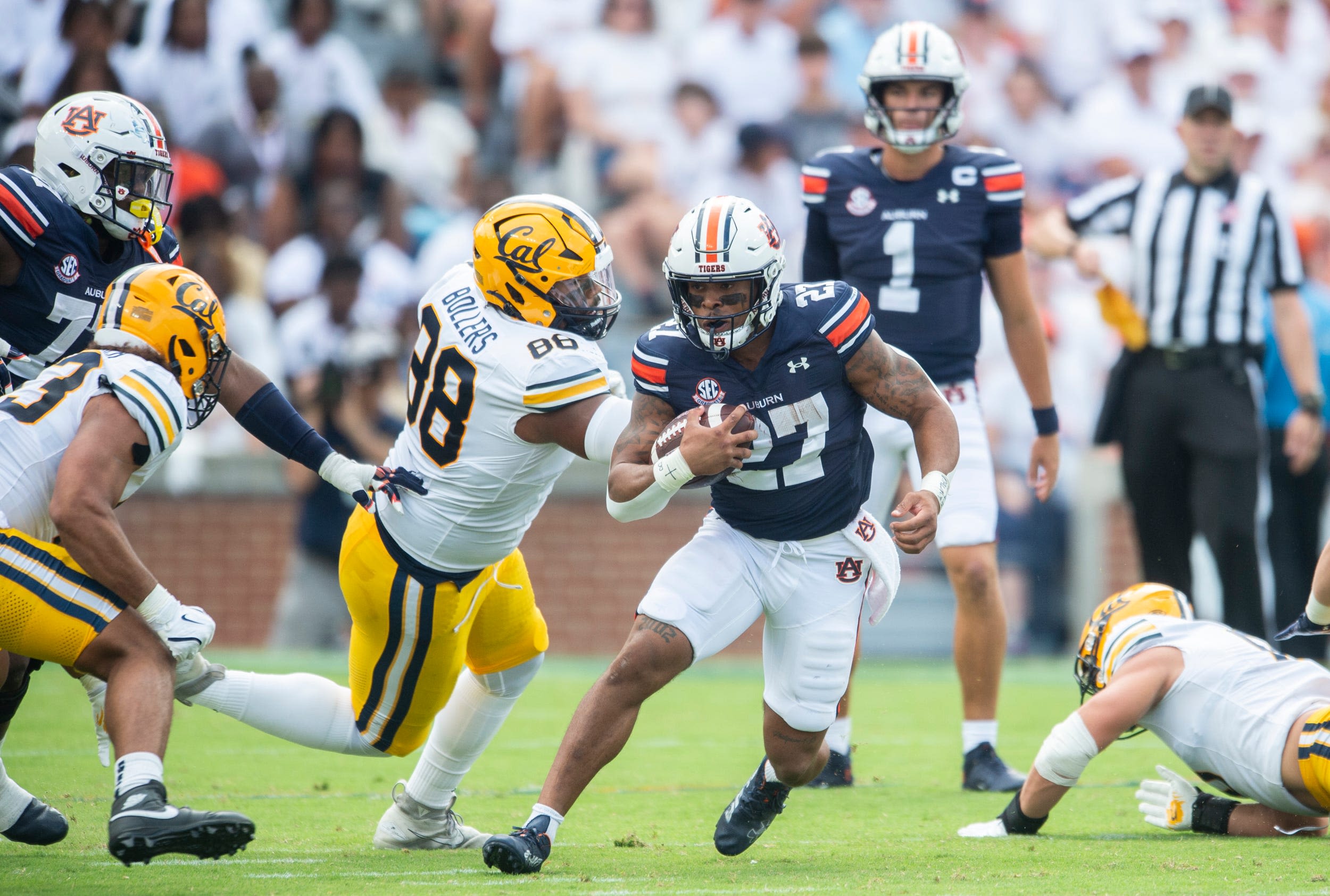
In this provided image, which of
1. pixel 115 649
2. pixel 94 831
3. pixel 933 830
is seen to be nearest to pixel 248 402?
pixel 115 649

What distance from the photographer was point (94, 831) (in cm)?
445

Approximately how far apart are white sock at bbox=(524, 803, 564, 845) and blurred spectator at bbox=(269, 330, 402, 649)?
17.8 feet

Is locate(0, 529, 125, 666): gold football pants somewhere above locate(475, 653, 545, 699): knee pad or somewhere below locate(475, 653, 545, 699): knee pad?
above

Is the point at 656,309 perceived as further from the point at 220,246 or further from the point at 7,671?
the point at 7,671

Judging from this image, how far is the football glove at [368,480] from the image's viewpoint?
4.29 meters

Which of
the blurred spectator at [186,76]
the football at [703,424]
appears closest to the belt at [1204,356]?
the football at [703,424]

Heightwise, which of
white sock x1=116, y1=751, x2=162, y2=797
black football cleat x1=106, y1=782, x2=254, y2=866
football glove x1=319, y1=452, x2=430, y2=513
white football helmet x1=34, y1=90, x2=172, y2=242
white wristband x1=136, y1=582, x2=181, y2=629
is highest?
white football helmet x1=34, y1=90, x2=172, y2=242

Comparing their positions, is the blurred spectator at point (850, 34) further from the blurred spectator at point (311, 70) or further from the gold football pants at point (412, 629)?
the gold football pants at point (412, 629)

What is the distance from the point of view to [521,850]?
146 inches

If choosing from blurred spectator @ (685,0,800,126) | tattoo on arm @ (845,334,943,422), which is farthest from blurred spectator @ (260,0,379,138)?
tattoo on arm @ (845,334,943,422)

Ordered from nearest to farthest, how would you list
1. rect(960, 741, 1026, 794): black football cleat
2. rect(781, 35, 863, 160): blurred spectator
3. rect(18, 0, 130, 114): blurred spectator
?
rect(960, 741, 1026, 794): black football cleat
rect(18, 0, 130, 114): blurred spectator
rect(781, 35, 863, 160): blurred spectator

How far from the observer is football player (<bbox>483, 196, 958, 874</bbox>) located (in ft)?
12.8

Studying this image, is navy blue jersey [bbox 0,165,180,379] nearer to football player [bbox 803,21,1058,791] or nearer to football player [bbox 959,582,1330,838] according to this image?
football player [bbox 803,21,1058,791]

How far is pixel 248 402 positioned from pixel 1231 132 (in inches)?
169
